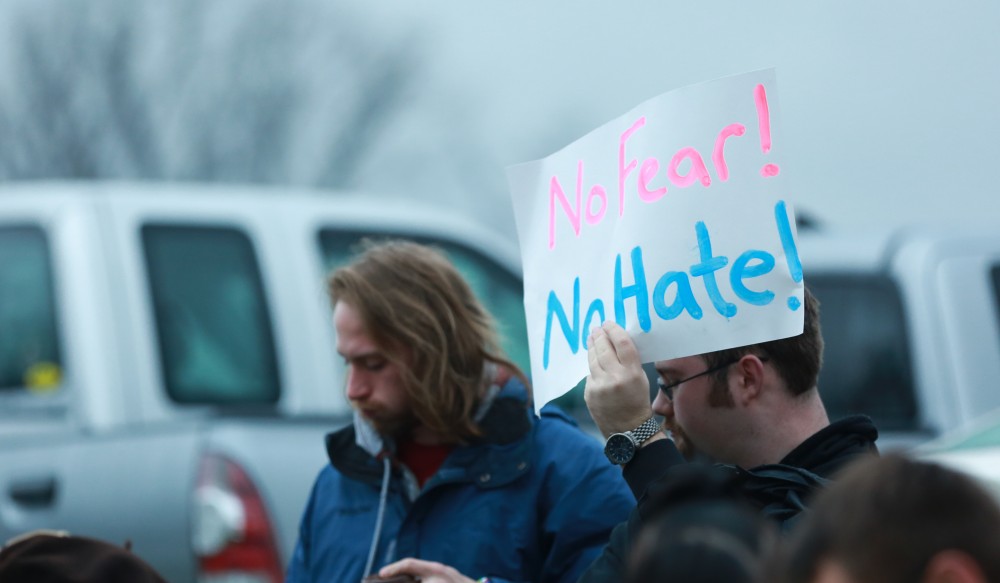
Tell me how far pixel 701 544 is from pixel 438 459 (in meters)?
1.85

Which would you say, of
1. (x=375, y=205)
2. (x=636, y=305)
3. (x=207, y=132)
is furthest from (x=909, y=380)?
(x=207, y=132)

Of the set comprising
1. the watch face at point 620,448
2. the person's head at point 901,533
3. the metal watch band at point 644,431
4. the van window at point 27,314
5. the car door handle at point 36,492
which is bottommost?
the car door handle at point 36,492

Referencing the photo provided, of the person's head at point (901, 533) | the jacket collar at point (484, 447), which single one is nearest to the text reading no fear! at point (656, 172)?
the jacket collar at point (484, 447)

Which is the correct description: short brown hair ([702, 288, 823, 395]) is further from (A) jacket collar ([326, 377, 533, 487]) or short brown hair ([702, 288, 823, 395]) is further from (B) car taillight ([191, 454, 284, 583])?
(B) car taillight ([191, 454, 284, 583])

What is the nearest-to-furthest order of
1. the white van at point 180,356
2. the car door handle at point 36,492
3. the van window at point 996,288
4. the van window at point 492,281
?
the white van at point 180,356 → the car door handle at point 36,492 → the van window at point 492,281 → the van window at point 996,288

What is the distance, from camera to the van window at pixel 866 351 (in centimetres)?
600

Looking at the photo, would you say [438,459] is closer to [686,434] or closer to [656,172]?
[686,434]

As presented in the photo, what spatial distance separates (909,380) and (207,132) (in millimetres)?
20893

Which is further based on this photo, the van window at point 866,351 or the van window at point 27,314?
the van window at point 866,351

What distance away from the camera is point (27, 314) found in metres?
5.23

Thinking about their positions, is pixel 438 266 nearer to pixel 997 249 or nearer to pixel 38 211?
pixel 38 211

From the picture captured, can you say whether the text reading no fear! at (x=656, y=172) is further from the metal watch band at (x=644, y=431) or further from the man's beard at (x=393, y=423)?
the man's beard at (x=393, y=423)

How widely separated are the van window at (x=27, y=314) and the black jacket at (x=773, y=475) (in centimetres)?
320

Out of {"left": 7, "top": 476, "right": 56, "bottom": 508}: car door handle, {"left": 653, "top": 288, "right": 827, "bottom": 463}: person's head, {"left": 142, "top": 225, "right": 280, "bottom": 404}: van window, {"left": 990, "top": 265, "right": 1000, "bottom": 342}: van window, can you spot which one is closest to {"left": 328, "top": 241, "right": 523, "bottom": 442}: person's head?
{"left": 653, "top": 288, "right": 827, "bottom": 463}: person's head
